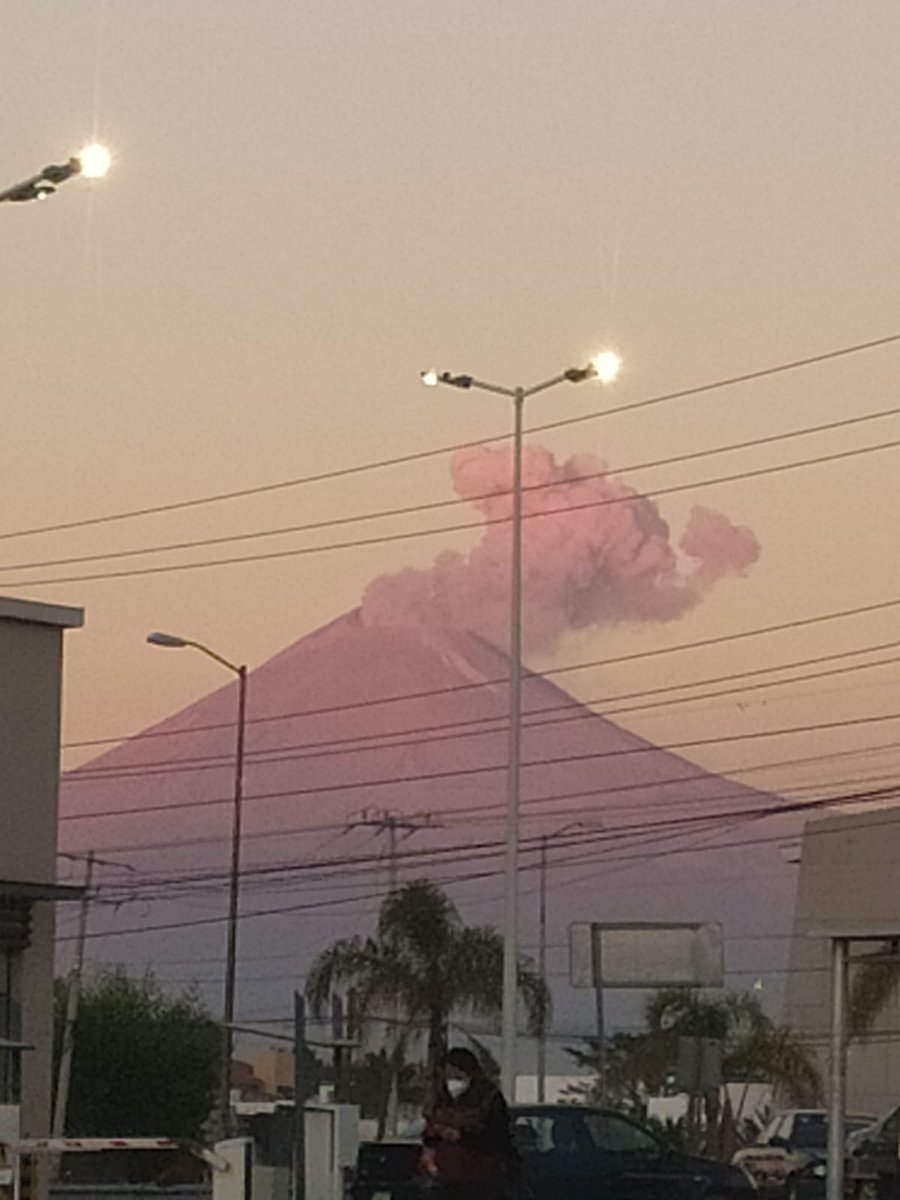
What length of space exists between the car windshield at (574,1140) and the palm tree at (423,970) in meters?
44.9

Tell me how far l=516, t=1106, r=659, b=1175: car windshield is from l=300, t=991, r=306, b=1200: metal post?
8271mm

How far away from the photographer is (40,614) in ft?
126

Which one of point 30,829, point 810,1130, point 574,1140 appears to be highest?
point 30,829

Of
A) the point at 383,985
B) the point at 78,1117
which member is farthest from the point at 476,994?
the point at 78,1117

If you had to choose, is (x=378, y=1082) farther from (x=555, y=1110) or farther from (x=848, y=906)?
(x=555, y=1110)

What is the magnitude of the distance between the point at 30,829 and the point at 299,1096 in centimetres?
1649

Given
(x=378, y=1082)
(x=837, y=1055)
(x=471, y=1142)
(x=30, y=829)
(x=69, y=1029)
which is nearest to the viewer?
(x=471, y=1142)

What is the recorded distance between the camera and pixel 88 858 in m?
91.4

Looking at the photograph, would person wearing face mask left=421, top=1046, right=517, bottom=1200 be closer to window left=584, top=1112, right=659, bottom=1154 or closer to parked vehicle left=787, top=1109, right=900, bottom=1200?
window left=584, top=1112, right=659, bottom=1154

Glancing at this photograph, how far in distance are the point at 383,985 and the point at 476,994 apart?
2.56 meters

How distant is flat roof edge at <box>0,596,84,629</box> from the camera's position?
3794 centimetres

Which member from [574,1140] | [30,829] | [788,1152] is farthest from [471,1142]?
[788,1152]

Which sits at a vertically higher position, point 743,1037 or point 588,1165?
point 743,1037

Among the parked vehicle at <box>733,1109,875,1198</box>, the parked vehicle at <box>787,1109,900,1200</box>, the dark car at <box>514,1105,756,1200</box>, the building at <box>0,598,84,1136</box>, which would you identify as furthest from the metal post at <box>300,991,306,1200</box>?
the building at <box>0,598,84,1136</box>
